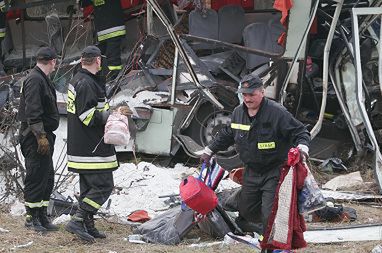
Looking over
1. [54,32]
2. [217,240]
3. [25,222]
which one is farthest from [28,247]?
[54,32]

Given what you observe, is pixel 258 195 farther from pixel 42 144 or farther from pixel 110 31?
pixel 110 31

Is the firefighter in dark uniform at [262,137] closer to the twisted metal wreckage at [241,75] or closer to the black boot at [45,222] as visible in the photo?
the black boot at [45,222]

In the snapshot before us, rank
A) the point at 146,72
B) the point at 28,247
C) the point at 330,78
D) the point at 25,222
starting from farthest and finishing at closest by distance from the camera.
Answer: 1. the point at 146,72
2. the point at 330,78
3. the point at 25,222
4. the point at 28,247

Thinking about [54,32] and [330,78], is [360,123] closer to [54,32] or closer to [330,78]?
[330,78]

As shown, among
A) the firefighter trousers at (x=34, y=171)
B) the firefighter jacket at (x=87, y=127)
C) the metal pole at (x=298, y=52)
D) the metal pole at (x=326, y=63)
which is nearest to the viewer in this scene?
the firefighter jacket at (x=87, y=127)

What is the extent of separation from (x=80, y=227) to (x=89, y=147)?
24.7 inches

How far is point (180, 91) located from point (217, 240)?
112 inches

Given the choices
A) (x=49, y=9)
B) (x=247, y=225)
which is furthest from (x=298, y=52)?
A: (x=49, y=9)

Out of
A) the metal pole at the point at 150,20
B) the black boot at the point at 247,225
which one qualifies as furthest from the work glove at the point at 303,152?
the metal pole at the point at 150,20

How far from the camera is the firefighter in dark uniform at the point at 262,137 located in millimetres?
5074

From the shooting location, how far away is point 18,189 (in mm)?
6980

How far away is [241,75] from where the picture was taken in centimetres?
846

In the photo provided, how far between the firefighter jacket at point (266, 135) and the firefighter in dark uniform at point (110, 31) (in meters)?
4.35

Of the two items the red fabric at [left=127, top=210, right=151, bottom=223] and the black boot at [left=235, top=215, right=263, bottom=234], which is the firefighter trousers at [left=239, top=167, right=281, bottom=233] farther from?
the red fabric at [left=127, top=210, right=151, bottom=223]
